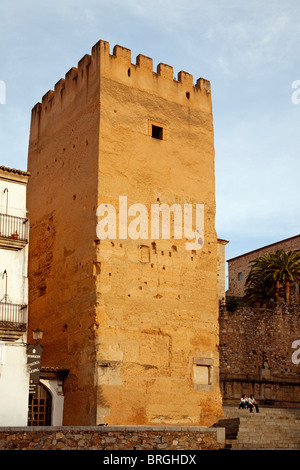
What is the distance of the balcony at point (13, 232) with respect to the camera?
774 inches

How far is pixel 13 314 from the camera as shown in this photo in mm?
19156

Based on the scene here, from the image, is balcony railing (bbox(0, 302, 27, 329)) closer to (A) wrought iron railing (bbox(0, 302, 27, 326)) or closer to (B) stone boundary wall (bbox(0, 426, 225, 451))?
(A) wrought iron railing (bbox(0, 302, 27, 326))

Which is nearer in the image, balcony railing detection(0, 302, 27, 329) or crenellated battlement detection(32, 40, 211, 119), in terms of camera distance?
balcony railing detection(0, 302, 27, 329)

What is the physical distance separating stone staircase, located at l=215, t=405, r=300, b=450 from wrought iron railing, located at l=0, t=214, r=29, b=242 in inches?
309

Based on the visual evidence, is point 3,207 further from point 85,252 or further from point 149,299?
point 149,299

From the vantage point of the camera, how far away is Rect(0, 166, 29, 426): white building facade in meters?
18.5

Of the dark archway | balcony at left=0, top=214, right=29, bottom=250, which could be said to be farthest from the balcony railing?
the dark archway

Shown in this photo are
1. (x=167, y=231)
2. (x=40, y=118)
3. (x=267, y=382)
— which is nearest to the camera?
(x=167, y=231)

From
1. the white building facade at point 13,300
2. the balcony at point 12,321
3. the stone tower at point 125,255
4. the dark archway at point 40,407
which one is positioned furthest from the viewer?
the stone tower at point 125,255

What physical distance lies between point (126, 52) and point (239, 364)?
45.8 feet

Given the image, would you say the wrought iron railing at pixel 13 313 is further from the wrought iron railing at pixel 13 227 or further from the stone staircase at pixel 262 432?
the stone staircase at pixel 262 432

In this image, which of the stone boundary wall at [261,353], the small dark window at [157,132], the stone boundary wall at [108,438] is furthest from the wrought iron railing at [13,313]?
the stone boundary wall at [261,353]

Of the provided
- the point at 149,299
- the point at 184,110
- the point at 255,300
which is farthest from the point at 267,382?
the point at 184,110

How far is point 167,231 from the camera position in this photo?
22.2 metres
